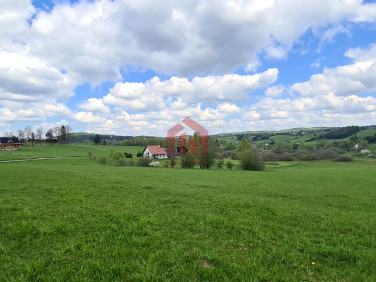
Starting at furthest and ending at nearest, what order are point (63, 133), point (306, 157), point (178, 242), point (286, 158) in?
1. point (63, 133)
2. point (306, 157)
3. point (286, 158)
4. point (178, 242)

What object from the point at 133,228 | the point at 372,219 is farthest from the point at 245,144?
the point at 133,228

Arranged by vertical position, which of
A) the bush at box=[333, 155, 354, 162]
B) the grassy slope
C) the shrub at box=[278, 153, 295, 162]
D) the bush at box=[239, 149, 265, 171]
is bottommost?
the bush at box=[333, 155, 354, 162]

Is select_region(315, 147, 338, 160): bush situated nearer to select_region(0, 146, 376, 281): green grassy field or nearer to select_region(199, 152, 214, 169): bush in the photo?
select_region(199, 152, 214, 169): bush

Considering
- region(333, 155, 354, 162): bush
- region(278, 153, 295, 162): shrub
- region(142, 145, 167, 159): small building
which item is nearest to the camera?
region(333, 155, 354, 162): bush

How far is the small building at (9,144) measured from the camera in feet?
342

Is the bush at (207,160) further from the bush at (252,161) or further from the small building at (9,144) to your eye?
the small building at (9,144)

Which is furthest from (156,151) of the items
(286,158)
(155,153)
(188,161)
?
(286,158)

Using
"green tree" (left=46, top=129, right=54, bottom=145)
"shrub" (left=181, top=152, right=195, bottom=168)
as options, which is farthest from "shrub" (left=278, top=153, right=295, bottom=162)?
"green tree" (left=46, top=129, right=54, bottom=145)

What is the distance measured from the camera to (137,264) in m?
4.63

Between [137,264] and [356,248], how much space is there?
604 centimetres

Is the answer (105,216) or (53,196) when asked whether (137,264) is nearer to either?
(105,216)

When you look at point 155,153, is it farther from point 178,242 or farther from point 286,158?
point 178,242

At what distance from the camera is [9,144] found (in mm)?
106625

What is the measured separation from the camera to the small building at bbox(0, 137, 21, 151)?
342 ft
